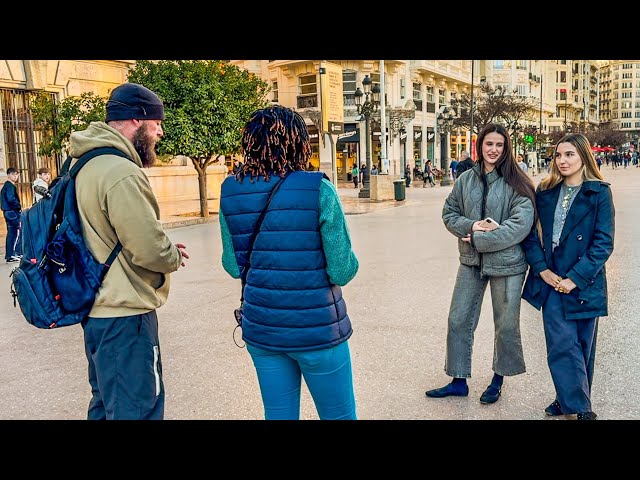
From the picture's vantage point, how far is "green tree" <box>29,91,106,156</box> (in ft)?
53.7

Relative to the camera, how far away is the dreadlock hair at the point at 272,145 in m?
2.54

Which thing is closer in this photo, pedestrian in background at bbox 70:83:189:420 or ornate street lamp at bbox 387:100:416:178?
pedestrian in background at bbox 70:83:189:420

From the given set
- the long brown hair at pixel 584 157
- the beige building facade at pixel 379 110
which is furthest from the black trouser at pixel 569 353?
the beige building facade at pixel 379 110

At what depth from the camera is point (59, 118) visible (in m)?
16.5

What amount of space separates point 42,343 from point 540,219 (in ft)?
15.3

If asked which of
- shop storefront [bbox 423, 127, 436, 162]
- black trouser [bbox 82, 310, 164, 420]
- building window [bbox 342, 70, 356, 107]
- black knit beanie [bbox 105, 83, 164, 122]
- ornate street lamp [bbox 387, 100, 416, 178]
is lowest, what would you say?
black trouser [bbox 82, 310, 164, 420]

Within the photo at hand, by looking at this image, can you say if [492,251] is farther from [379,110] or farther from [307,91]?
[307,91]

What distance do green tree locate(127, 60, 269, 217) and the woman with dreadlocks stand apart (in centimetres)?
1564

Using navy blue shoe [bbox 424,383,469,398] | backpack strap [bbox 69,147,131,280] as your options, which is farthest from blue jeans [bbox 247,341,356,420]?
navy blue shoe [bbox 424,383,469,398]

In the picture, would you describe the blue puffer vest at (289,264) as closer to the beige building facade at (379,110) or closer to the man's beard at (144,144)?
the man's beard at (144,144)

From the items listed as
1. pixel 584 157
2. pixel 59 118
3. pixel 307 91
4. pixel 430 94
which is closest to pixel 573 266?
pixel 584 157

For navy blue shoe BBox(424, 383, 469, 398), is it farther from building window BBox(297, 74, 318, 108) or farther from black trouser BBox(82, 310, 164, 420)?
building window BBox(297, 74, 318, 108)
